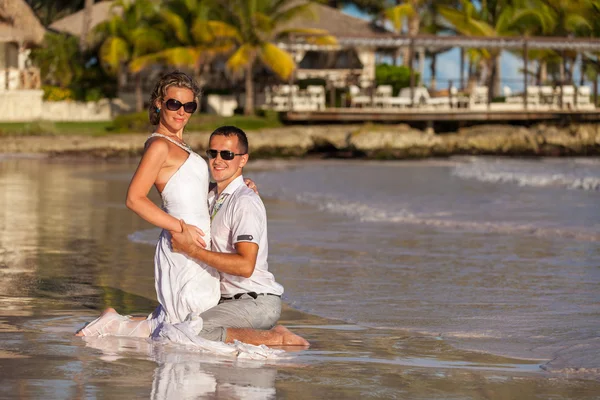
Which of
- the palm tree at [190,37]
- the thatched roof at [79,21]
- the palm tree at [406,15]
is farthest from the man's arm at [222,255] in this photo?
the palm tree at [406,15]

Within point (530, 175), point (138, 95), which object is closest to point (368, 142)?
point (138, 95)

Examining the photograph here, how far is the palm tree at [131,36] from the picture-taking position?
35.1 metres

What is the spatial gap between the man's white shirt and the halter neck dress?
4.1 inches

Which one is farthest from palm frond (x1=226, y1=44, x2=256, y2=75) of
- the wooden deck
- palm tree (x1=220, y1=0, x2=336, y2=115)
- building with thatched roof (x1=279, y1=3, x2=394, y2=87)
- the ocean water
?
the ocean water

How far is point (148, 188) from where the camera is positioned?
5.84 m

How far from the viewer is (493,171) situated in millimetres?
25047

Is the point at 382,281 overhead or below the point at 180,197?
below

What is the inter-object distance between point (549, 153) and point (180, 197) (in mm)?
29580

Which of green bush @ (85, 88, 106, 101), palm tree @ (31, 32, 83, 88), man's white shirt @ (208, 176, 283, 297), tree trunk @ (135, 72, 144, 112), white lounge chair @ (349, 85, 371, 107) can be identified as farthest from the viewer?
green bush @ (85, 88, 106, 101)

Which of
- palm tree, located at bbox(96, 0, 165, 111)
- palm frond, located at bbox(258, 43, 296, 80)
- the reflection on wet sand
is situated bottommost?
the reflection on wet sand

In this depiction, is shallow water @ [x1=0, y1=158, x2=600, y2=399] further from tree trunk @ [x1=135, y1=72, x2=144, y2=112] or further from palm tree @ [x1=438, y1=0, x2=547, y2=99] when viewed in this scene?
palm tree @ [x1=438, y1=0, x2=547, y2=99]

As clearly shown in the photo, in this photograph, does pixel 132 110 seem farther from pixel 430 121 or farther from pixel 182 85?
pixel 182 85

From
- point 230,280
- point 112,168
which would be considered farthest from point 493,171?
point 230,280

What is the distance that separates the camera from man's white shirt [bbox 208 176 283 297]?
6117 mm
